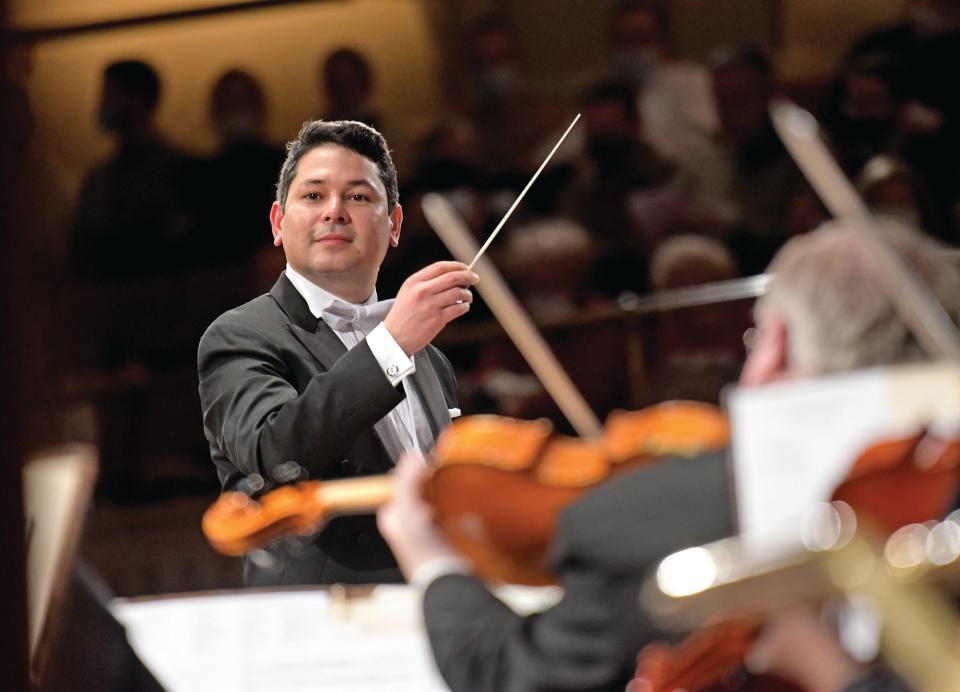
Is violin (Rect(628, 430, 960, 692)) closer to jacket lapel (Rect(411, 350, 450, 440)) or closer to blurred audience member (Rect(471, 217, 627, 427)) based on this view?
jacket lapel (Rect(411, 350, 450, 440))

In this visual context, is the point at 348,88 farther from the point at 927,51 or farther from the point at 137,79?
the point at 927,51

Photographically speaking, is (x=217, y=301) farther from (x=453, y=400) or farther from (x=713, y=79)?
(x=713, y=79)

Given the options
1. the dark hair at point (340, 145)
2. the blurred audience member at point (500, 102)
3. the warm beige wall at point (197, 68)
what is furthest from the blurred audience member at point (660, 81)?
the dark hair at point (340, 145)

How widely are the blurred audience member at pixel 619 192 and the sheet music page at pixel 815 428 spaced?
1.46 m

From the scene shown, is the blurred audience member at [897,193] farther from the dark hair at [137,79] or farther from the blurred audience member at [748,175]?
the dark hair at [137,79]

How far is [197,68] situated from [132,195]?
192mm

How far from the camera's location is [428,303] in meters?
1.72

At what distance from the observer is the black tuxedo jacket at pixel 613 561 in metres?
1.25

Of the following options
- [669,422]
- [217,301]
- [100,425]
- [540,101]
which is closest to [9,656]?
[217,301]

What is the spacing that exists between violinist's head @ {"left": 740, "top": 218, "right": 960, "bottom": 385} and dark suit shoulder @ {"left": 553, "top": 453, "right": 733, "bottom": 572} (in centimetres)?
10

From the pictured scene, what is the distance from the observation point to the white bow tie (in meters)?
1.73

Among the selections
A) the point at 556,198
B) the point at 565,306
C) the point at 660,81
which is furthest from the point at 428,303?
the point at 660,81

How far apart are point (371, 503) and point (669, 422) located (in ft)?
0.95

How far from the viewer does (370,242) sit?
1763mm
